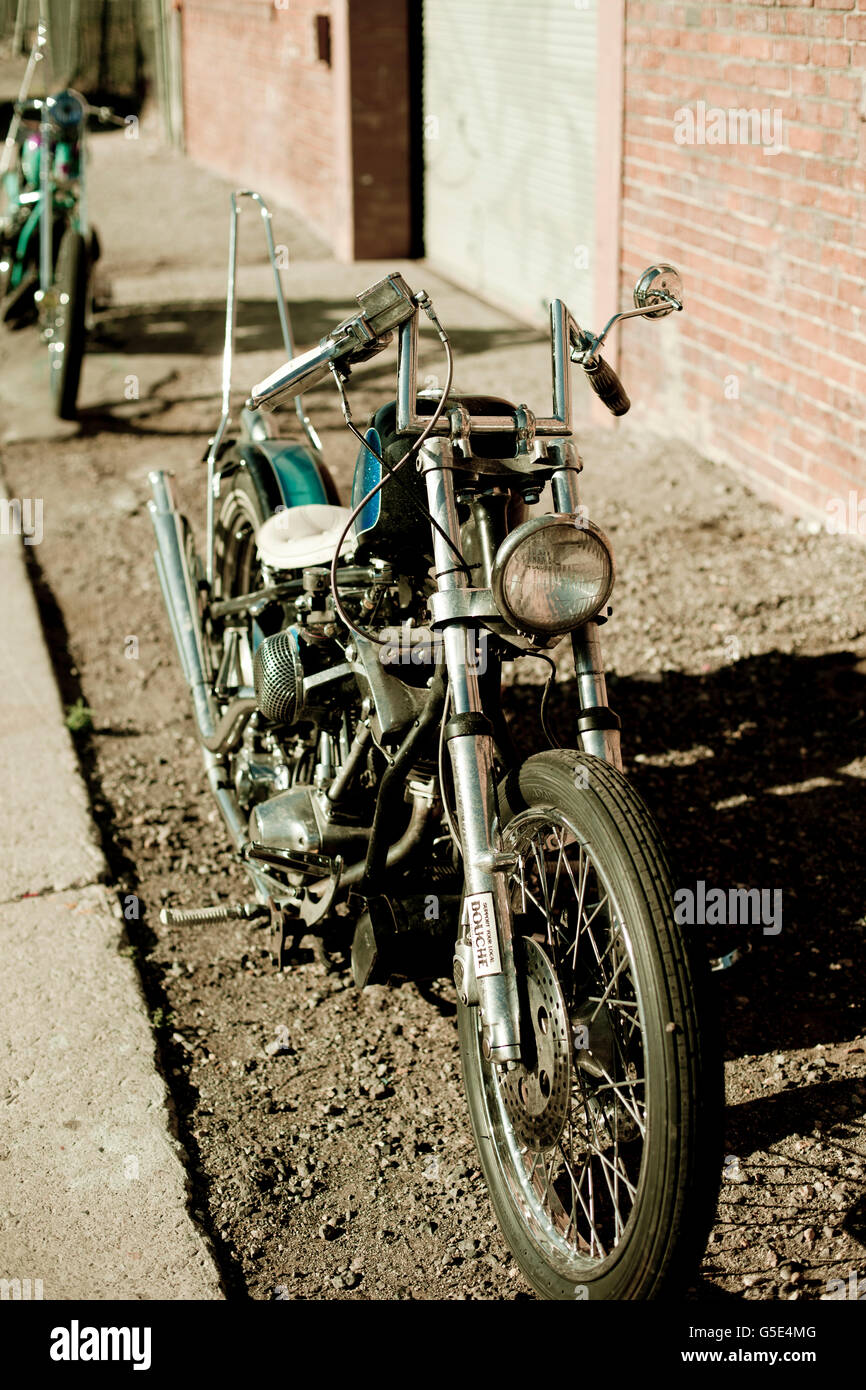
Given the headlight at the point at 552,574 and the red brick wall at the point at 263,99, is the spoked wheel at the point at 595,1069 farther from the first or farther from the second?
the red brick wall at the point at 263,99

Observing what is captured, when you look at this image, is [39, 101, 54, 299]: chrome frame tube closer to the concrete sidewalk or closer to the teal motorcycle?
the teal motorcycle

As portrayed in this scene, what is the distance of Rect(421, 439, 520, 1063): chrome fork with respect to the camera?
2412mm

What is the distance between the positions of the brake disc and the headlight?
1.80 ft

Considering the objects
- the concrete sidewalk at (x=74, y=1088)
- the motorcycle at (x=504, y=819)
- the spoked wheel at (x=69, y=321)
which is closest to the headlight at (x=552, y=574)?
the motorcycle at (x=504, y=819)

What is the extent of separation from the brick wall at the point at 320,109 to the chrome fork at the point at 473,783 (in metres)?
8.99

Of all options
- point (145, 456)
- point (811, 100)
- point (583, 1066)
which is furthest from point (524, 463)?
point (145, 456)

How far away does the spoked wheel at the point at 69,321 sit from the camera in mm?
7297

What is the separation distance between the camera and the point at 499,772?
271cm

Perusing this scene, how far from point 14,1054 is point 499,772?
1.29 meters

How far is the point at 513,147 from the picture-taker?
29.8 ft

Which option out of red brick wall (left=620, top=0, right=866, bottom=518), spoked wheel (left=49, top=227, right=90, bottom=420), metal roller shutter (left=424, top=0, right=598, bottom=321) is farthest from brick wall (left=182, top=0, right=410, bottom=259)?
red brick wall (left=620, top=0, right=866, bottom=518)

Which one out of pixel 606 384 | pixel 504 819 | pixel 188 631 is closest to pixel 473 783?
pixel 504 819

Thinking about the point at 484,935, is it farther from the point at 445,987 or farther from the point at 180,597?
the point at 180,597
